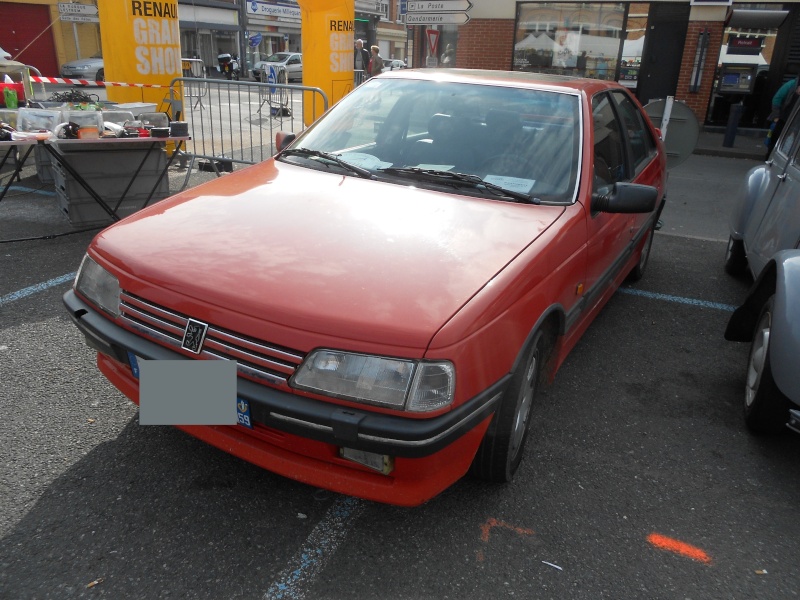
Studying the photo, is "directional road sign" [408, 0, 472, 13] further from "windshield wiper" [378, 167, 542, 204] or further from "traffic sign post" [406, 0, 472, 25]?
"windshield wiper" [378, 167, 542, 204]

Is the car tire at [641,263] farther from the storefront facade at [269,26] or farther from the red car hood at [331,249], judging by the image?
the storefront facade at [269,26]

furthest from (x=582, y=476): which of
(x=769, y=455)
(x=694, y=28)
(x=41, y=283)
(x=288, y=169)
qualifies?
(x=694, y=28)

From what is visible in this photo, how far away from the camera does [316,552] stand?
2312 millimetres

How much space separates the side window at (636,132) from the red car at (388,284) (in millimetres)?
719

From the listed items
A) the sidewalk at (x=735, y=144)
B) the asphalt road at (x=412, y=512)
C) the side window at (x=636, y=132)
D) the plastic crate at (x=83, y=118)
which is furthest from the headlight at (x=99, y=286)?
the sidewalk at (x=735, y=144)

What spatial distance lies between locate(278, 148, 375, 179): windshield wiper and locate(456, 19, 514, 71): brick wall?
1298cm

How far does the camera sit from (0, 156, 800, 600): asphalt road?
2209mm

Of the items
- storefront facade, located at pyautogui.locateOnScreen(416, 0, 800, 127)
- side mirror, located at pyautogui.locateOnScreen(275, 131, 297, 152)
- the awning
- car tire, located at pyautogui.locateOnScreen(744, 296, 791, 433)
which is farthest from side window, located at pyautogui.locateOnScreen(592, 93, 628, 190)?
the awning

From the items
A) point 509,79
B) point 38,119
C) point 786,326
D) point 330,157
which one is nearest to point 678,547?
point 786,326

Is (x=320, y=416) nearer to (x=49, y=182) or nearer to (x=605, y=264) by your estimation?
(x=605, y=264)

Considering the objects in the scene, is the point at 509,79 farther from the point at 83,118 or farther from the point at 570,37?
the point at 570,37

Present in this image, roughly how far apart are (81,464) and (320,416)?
52.8 inches

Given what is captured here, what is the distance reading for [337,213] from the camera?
108 inches

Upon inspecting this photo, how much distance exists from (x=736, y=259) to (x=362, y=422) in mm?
4787
